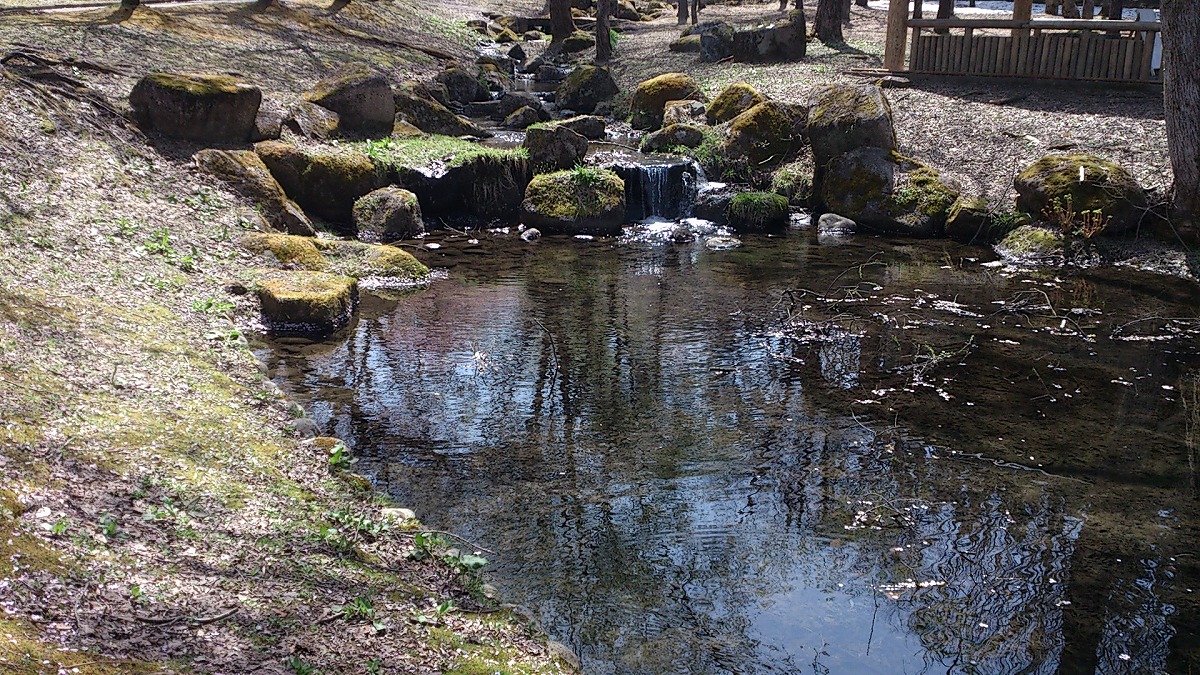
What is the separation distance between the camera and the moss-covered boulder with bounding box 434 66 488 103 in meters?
22.7

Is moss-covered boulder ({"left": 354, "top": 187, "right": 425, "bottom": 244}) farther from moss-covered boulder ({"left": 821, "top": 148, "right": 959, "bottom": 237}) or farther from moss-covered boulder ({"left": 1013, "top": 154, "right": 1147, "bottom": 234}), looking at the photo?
moss-covered boulder ({"left": 1013, "top": 154, "right": 1147, "bottom": 234})

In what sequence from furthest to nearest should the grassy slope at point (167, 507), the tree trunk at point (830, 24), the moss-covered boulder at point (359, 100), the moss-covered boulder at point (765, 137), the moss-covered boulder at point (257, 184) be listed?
1. the tree trunk at point (830, 24)
2. the moss-covered boulder at point (765, 137)
3. the moss-covered boulder at point (359, 100)
4. the moss-covered boulder at point (257, 184)
5. the grassy slope at point (167, 507)

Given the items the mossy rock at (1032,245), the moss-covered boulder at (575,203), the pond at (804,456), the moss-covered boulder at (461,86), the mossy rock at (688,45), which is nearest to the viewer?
the pond at (804,456)

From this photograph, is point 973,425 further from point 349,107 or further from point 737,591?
point 349,107

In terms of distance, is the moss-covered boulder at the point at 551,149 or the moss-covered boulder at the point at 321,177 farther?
the moss-covered boulder at the point at 551,149

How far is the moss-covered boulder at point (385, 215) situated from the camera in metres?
13.8

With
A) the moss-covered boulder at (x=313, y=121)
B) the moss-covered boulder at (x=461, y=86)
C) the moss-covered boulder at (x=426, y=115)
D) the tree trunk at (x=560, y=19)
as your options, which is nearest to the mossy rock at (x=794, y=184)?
the moss-covered boulder at (x=426, y=115)

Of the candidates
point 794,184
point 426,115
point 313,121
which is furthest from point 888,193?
point 313,121

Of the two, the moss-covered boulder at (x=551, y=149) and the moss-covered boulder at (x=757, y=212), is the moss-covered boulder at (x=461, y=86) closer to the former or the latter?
the moss-covered boulder at (x=551, y=149)

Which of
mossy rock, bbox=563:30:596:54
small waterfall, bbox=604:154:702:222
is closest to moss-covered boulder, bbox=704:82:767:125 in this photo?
small waterfall, bbox=604:154:702:222

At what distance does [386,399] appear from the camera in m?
8.27

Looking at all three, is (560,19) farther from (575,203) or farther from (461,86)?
(575,203)

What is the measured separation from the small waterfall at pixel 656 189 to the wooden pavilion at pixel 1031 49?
6.72 metres

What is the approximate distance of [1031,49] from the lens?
1853cm
